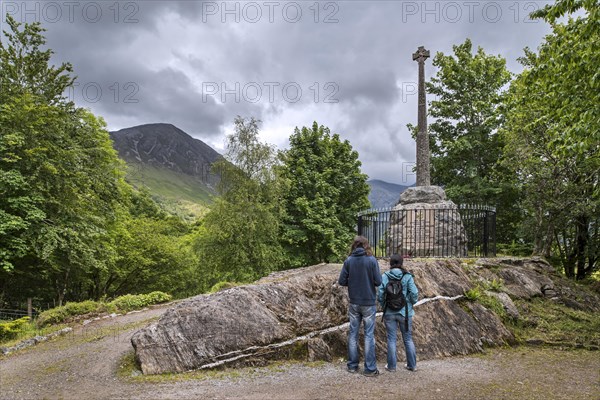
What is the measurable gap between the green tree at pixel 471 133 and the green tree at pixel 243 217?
11287 millimetres

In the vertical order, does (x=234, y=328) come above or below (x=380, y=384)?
above

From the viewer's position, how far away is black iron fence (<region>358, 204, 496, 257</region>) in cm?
1325

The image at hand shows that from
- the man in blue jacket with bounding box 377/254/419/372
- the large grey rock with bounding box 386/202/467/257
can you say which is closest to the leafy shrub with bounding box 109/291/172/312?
the large grey rock with bounding box 386/202/467/257

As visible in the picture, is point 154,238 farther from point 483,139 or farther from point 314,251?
point 483,139

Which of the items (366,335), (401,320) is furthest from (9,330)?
(401,320)

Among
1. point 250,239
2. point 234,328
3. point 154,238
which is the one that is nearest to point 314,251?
point 250,239

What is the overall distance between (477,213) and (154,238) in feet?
77.2

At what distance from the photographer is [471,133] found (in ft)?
78.3

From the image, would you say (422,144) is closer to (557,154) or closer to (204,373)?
(557,154)

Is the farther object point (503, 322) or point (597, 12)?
point (503, 322)

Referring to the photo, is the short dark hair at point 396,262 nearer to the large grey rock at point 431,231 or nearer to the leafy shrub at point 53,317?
the large grey rock at point 431,231

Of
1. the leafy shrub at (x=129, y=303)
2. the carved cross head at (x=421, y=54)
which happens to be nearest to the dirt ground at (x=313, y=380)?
the leafy shrub at (x=129, y=303)

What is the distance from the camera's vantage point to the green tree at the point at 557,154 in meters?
8.71

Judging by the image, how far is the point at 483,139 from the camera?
23828 millimetres
